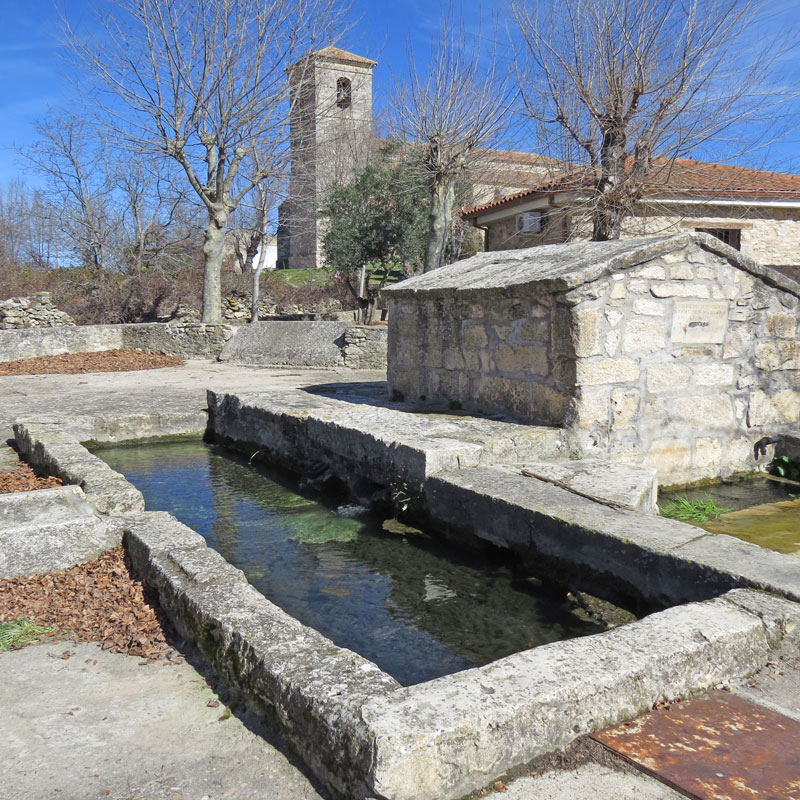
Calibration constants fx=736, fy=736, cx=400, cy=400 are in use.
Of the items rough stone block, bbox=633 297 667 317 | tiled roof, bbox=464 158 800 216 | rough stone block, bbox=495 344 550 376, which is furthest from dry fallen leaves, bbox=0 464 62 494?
tiled roof, bbox=464 158 800 216

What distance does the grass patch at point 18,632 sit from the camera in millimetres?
2588

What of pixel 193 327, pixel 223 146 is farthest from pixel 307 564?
pixel 223 146

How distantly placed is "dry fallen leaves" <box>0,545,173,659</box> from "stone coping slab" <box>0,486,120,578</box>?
0.16ft

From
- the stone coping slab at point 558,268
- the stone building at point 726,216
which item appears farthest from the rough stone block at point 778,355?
the stone building at point 726,216

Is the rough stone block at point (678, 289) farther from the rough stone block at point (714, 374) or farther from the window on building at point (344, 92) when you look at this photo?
the window on building at point (344, 92)

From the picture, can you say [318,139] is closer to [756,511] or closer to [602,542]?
[756,511]

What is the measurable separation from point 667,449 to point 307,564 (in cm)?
267

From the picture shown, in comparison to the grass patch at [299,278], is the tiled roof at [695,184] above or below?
above

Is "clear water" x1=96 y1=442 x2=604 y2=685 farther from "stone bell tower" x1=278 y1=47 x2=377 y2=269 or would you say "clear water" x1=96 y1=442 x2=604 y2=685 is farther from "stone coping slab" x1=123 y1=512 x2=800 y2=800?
"stone bell tower" x1=278 y1=47 x2=377 y2=269

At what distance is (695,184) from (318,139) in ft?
47.4

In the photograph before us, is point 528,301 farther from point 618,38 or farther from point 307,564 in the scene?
point 618,38

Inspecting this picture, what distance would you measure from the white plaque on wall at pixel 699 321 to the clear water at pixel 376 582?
2.25 metres

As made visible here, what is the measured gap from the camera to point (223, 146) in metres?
17.2

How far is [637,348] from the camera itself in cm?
488
